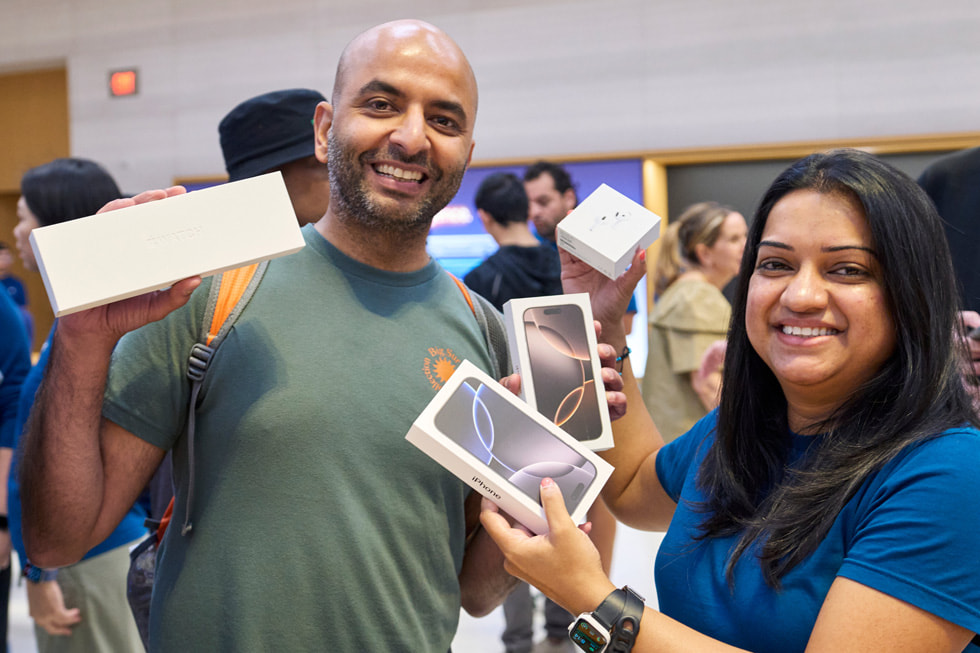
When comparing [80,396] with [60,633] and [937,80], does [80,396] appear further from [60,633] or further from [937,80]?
[937,80]

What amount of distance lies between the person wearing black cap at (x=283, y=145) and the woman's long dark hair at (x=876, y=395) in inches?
54.4

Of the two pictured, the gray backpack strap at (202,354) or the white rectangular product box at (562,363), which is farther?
the white rectangular product box at (562,363)

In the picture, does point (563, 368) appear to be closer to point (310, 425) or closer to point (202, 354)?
point (310, 425)

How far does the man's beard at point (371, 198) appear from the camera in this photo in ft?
5.37

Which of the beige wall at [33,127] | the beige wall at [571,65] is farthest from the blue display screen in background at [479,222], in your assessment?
the beige wall at [33,127]

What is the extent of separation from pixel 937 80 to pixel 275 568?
6.64 metres

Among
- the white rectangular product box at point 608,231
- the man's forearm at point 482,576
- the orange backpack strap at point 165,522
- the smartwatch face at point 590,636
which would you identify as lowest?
the man's forearm at point 482,576

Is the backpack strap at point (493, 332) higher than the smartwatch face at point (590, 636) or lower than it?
higher

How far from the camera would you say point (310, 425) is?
4.93 ft

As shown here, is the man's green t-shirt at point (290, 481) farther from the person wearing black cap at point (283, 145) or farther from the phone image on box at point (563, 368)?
the person wearing black cap at point (283, 145)

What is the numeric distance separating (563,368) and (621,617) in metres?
0.52

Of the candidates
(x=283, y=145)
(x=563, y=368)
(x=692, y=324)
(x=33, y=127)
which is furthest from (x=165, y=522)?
(x=33, y=127)

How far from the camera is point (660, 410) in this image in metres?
3.89

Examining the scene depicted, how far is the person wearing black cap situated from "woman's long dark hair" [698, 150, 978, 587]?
1.38 m
